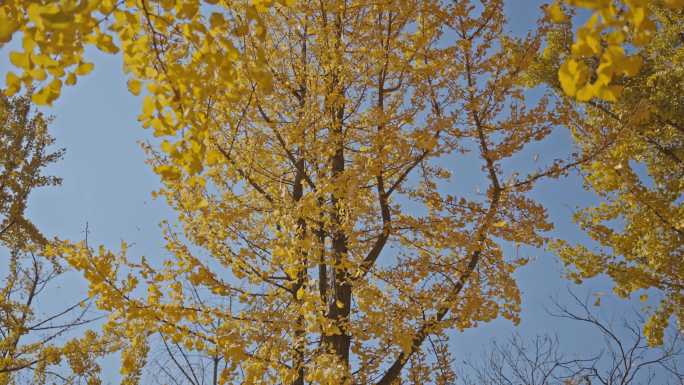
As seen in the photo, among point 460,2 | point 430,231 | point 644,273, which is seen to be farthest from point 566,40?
point 430,231

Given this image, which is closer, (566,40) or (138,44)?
(138,44)

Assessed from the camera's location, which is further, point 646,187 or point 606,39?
point 646,187

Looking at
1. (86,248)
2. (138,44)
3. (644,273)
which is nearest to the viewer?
(138,44)

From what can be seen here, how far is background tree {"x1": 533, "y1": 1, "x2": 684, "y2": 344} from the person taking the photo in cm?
685

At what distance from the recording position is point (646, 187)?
7402 millimetres

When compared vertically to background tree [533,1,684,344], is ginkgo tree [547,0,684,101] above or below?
below

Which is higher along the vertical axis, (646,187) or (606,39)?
(646,187)

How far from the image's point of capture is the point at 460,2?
13.1 feet

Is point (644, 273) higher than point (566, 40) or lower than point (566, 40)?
lower

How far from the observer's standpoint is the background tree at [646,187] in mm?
6852

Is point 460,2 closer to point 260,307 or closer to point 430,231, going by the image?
point 430,231

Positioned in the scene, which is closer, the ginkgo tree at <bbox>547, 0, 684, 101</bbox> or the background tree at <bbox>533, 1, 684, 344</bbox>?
the ginkgo tree at <bbox>547, 0, 684, 101</bbox>

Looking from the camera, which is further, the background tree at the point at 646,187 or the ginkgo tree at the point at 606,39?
the background tree at the point at 646,187

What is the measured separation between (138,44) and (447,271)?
2.94 meters
